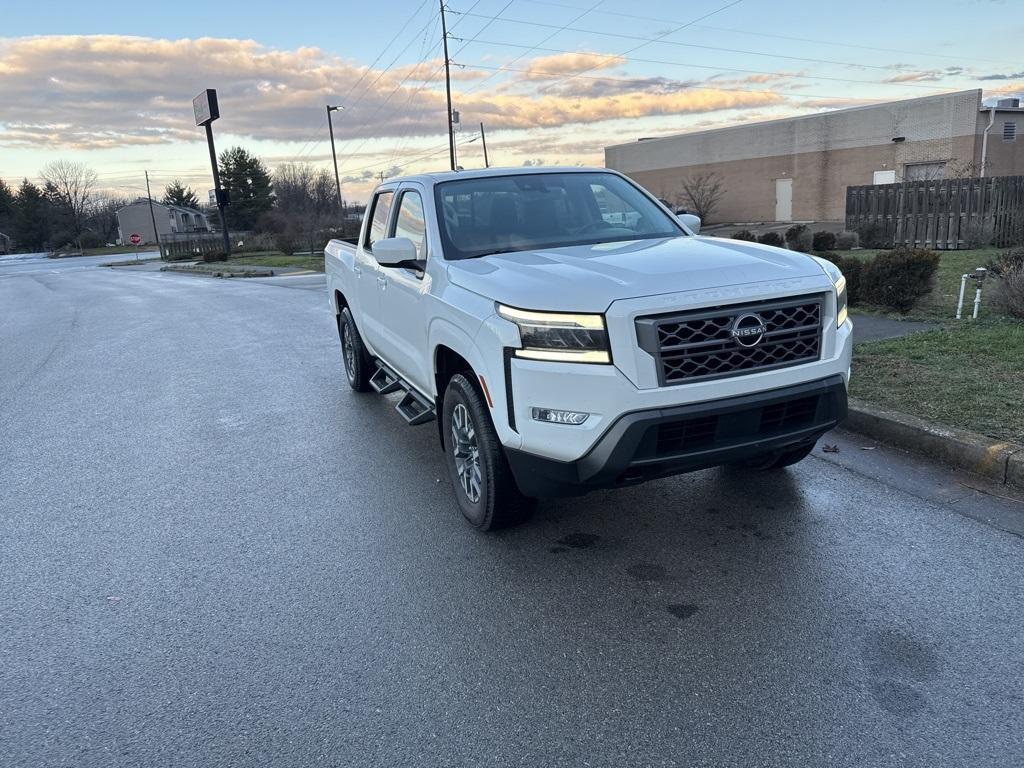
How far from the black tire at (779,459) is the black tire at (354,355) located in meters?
3.91

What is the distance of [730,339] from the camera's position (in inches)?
143

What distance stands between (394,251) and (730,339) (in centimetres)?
216

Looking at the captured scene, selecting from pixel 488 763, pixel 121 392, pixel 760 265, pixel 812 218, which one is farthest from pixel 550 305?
pixel 812 218

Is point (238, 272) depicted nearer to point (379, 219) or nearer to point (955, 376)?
point (379, 219)

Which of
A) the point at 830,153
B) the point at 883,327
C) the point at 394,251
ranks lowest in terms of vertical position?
the point at 883,327

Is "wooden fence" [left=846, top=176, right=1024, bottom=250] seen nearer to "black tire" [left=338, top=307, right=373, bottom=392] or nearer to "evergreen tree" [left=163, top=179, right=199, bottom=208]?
"black tire" [left=338, top=307, right=373, bottom=392]

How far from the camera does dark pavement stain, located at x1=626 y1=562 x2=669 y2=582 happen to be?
12.5 feet

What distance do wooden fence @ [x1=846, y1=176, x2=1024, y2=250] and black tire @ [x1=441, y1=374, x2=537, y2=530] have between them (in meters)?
16.4

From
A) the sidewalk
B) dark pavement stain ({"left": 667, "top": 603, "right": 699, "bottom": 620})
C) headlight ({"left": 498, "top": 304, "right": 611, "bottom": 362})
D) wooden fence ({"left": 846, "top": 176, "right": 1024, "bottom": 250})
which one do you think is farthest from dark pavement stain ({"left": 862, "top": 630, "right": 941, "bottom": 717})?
wooden fence ({"left": 846, "top": 176, "right": 1024, "bottom": 250})

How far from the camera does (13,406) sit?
809 cm

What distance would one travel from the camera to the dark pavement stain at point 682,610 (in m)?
3.45

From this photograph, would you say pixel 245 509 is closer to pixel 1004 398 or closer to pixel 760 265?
pixel 760 265

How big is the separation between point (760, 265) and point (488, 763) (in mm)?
2683

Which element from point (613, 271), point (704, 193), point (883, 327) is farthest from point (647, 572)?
point (704, 193)
